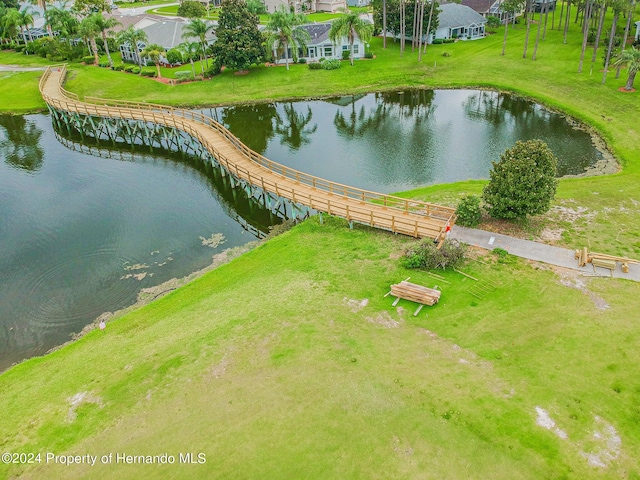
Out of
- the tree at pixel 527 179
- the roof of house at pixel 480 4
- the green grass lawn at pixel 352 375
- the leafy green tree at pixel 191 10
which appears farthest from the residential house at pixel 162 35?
the tree at pixel 527 179

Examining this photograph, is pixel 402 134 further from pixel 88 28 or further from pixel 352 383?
pixel 88 28

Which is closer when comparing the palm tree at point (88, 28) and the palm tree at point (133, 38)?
the palm tree at point (133, 38)

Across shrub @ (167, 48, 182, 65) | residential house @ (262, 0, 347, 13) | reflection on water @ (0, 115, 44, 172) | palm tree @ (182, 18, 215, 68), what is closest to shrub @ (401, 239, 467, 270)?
reflection on water @ (0, 115, 44, 172)

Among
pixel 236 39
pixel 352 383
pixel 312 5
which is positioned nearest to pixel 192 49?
pixel 236 39

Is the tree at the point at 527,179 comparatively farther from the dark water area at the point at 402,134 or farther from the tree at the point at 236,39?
the tree at the point at 236,39

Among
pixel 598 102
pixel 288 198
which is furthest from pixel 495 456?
pixel 598 102
